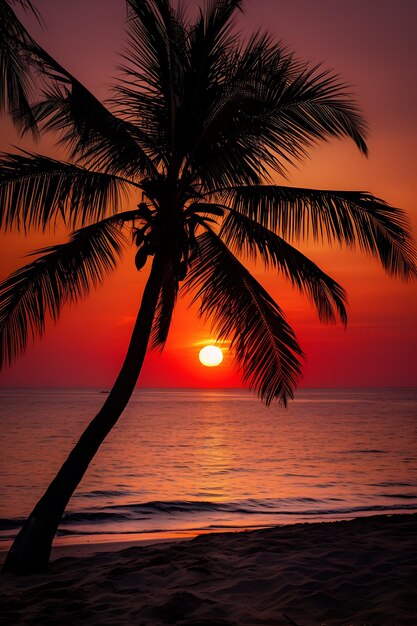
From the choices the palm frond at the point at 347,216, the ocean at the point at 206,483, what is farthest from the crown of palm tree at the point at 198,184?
the ocean at the point at 206,483

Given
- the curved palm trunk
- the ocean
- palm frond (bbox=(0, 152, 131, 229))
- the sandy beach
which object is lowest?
the ocean

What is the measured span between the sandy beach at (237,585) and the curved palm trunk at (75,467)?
0.28m

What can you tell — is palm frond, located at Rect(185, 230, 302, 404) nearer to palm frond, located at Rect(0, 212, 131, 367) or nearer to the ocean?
palm frond, located at Rect(0, 212, 131, 367)

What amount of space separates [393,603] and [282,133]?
17.7ft

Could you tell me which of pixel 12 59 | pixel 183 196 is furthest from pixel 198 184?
pixel 12 59

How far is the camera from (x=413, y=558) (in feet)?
21.2

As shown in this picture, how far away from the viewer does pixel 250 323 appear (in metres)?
8.48

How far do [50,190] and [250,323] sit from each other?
3.08 m

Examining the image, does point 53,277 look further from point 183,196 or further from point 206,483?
point 206,483

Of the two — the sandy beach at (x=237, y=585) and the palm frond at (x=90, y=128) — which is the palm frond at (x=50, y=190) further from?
the sandy beach at (x=237, y=585)

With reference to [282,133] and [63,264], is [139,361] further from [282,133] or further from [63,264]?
[282,133]

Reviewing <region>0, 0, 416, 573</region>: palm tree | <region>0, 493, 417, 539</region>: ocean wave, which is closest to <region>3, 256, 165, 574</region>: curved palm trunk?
<region>0, 0, 416, 573</region>: palm tree

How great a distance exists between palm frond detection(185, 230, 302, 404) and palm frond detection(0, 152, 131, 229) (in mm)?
1468

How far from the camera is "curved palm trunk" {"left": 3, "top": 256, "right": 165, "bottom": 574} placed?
23.7ft
